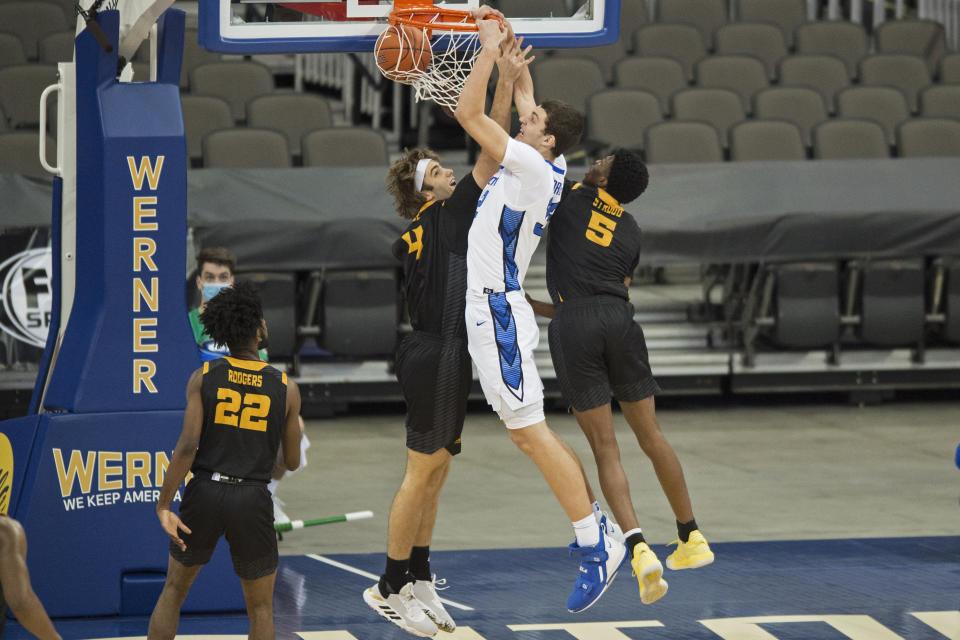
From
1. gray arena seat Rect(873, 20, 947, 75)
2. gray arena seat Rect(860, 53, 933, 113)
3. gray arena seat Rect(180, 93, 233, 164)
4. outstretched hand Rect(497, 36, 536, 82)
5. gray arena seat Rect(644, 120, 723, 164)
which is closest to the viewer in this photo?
outstretched hand Rect(497, 36, 536, 82)

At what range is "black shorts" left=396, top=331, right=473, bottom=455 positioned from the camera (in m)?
5.94

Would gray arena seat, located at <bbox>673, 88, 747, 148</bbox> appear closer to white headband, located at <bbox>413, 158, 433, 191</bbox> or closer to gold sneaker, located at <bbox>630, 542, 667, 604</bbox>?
white headband, located at <bbox>413, 158, 433, 191</bbox>

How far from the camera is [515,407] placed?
18.9ft

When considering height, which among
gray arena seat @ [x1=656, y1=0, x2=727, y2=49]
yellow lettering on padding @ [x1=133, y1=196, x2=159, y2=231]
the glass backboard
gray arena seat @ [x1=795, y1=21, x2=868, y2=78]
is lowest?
yellow lettering on padding @ [x1=133, y1=196, x2=159, y2=231]

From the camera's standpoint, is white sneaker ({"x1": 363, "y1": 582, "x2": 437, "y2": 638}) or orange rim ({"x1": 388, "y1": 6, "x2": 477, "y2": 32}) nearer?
white sneaker ({"x1": 363, "y1": 582, "x2": 437, "y2": 638})

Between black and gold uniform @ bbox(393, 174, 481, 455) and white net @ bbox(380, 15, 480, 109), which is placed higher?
white net @ bbox(380, 15, 480, 109)

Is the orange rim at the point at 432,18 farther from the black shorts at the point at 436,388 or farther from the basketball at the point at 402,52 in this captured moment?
the black shorts at the point at 436,388

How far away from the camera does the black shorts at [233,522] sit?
5.28 metres

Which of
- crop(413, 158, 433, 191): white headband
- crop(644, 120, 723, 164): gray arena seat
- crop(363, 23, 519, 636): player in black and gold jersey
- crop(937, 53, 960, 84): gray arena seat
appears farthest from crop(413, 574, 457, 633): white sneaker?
crop(937, 53, 960, 84): gray arena seat

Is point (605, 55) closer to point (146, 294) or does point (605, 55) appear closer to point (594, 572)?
point (146, 294)

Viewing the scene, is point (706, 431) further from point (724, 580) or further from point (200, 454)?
point (200, 454)

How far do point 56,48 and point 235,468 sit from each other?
385 inches

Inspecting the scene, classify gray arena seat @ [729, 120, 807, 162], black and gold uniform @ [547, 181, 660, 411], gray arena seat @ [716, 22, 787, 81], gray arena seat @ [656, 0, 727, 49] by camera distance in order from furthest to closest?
gray arena seat @ [656, 0, 727, 49], gray arena seat @ [716, 22, 787, 81], gray arena seat @ [729, 120, 807, 162], black and gold uniform @ [547, 181, 660, 411]

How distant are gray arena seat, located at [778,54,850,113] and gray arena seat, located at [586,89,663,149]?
2066mm
